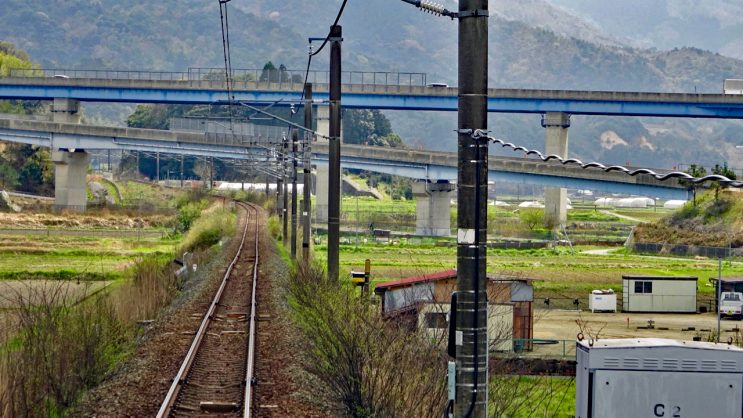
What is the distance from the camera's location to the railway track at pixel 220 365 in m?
19.9

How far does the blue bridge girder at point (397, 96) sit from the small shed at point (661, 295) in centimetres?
5326

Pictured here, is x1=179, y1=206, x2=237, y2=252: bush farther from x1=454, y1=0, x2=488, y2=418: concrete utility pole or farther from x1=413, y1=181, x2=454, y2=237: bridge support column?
x1=454, y1=0, x2=488, y2=418: concrete utility pole

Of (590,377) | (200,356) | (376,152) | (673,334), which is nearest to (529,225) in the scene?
(376,152)

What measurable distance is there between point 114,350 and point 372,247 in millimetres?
71000

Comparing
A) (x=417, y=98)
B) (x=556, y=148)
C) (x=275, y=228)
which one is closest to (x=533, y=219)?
(x=556, y=148)

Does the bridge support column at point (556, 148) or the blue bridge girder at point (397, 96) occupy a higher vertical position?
the blue bridge girder at point (397, 96)

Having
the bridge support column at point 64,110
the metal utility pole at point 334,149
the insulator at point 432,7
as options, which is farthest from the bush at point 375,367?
the bridge support column at point 64,110

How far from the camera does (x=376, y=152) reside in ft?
379

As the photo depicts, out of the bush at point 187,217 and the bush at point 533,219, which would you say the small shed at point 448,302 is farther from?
the bush at point 533,219

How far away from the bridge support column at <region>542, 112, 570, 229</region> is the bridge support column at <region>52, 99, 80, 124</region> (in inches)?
1914

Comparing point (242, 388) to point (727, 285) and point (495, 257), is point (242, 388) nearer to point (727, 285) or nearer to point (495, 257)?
point (727, 285)

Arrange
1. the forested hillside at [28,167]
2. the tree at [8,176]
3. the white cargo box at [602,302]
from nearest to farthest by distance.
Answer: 1. the white cargo box at [602,302]
2. the tree at [8,176]
3. the forested hillside at [28,167]

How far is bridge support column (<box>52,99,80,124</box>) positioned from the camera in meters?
120

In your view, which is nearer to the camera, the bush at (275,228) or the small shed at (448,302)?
the small shed at (448,302)
